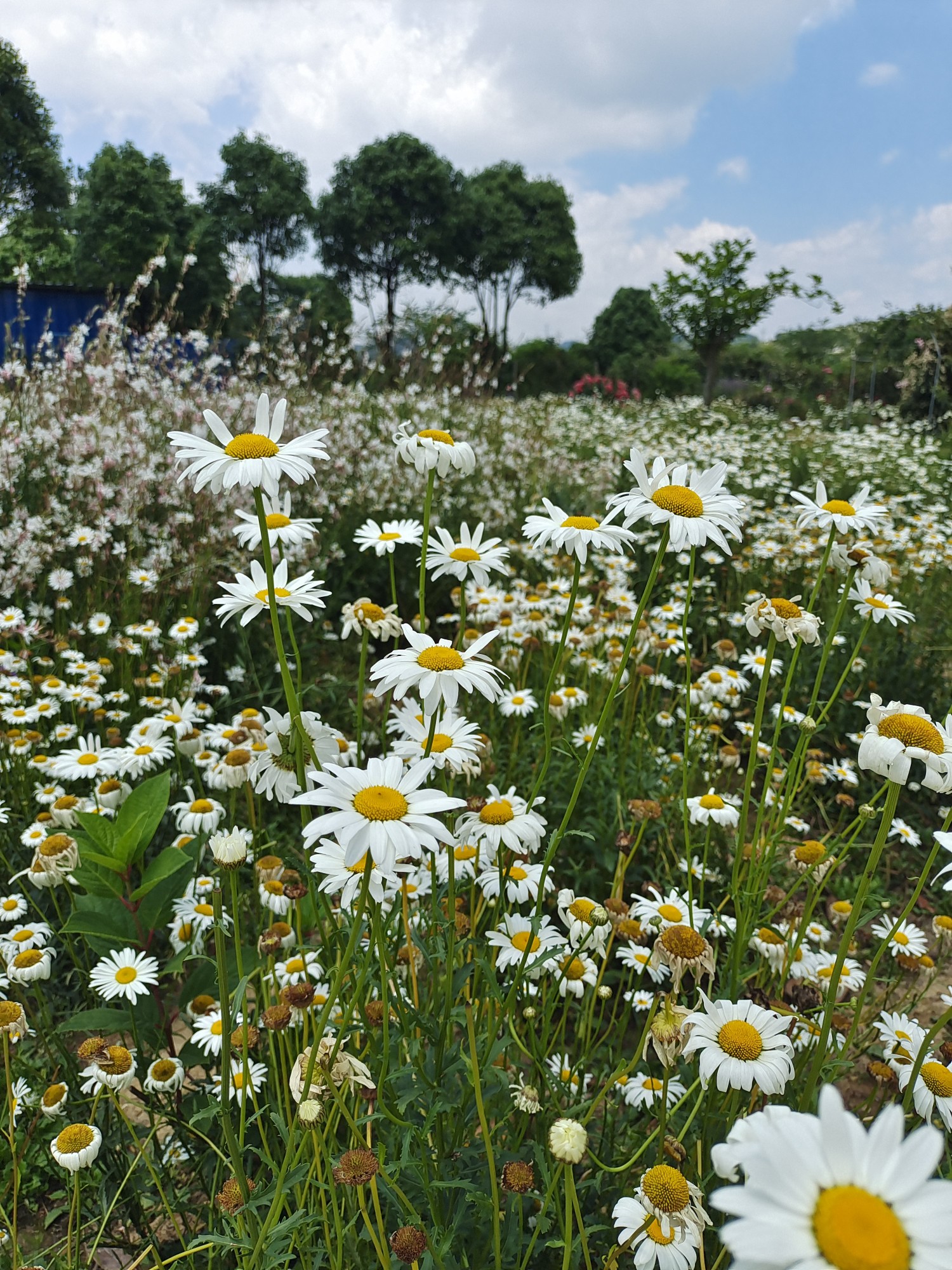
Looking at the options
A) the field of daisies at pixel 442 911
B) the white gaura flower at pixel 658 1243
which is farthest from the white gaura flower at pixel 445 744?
the white gaura flower at pixel 658 1243

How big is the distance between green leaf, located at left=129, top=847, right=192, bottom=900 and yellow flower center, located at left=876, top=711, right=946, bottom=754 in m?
1.57

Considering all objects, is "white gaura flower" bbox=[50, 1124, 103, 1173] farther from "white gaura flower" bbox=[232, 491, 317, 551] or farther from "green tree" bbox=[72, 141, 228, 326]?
"green tree" bbox=[72, 141, 228, 326]

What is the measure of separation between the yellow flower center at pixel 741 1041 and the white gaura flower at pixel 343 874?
552 millimetres

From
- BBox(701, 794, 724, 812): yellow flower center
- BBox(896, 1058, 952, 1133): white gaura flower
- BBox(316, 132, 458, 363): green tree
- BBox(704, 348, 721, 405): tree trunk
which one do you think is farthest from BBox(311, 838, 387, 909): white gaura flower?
BBox(316, 132, 458, 363): green tree

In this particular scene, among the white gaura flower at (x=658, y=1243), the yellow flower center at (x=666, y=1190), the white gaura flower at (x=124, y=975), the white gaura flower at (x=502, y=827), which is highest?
the white gaura flower at (x=502, y=827)

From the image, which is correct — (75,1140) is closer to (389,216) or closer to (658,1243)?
(658,1243)

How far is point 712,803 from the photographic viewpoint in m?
1.90

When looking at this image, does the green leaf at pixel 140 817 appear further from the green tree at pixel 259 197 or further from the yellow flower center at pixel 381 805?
the green tree at pixel 259 197

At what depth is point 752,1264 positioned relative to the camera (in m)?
0.47

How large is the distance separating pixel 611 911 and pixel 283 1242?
0.75 m

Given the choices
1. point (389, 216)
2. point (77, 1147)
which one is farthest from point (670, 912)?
point (389, 216)

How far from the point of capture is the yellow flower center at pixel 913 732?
1.08 meters

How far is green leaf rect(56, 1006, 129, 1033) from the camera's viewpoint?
1.62 m

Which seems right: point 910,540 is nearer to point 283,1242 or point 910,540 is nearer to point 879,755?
point 879,755
